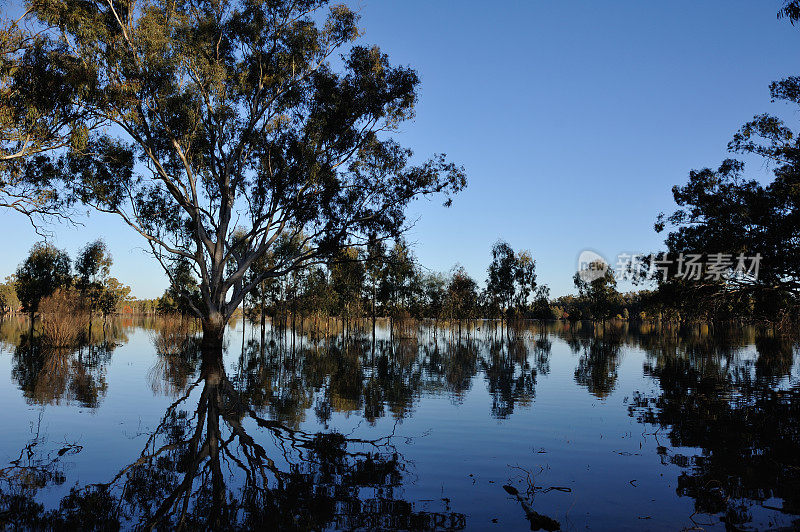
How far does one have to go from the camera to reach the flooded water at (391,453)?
602 centimetres

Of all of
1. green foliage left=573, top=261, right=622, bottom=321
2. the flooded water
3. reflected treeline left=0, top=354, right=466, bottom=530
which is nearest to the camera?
reflected treeline left=0, top=354, right=466, bottom=530

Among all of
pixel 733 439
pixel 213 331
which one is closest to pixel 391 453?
pixel 733 439

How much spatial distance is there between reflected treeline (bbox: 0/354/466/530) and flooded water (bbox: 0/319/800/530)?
3 centimetres

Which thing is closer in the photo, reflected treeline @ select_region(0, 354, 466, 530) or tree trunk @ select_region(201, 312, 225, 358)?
reflected treeline @ select_region(0, 354, 466, 530)

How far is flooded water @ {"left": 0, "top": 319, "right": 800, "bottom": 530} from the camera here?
19.7 ft

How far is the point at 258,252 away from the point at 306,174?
16.5 ft

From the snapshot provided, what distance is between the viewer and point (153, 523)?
18.4 ft

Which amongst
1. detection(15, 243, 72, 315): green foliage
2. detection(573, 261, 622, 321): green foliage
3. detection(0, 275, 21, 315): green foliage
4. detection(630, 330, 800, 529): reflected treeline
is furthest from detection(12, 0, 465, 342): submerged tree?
detection(0, 275, 21, 315): green foliage

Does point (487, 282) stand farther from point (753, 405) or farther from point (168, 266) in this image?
point (753, 405)

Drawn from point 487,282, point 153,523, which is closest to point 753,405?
point 153,523

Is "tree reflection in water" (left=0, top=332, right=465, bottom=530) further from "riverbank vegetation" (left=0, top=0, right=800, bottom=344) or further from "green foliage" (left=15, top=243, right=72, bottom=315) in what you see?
"green foliage" (left=15, top=243, right=72, bottom=315)

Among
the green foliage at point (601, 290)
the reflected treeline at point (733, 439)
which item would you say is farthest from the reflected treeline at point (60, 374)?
the green foliage at point (601, 290)

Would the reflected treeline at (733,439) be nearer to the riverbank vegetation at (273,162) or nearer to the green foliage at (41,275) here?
the riverbank vegetation at (273,162)

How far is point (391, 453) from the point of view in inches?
342
